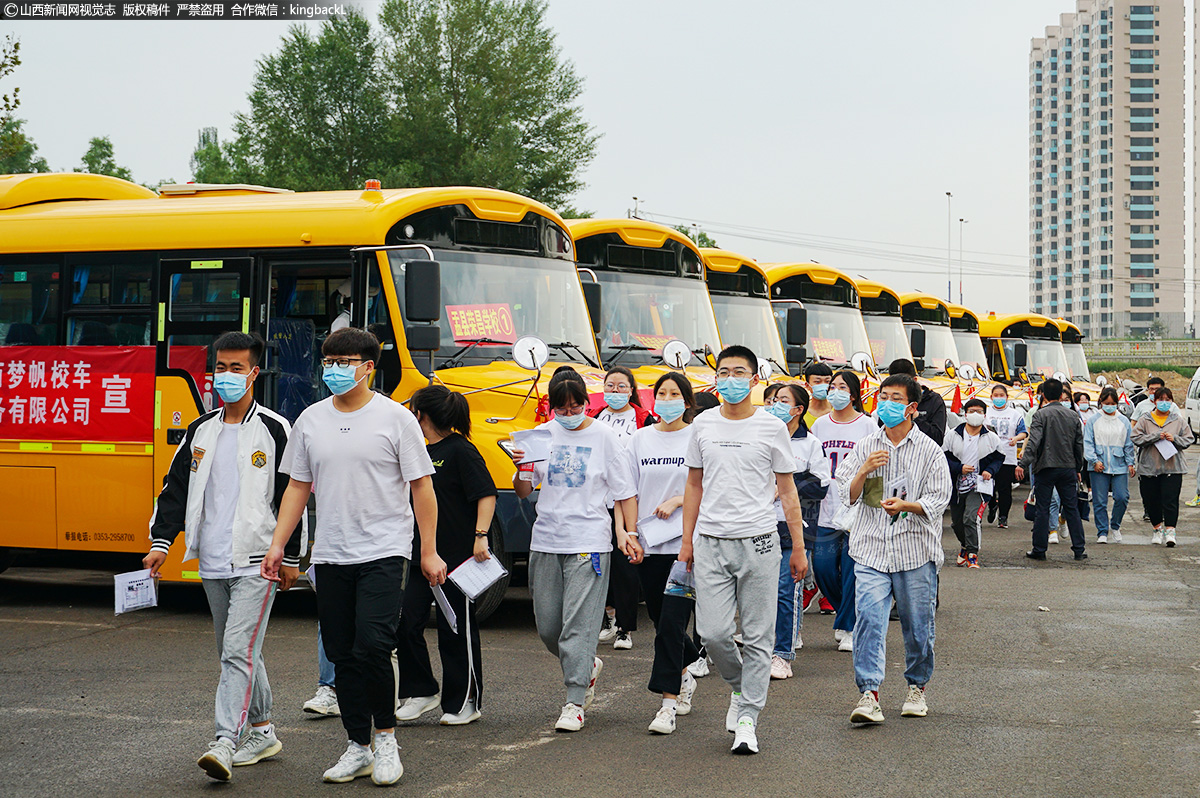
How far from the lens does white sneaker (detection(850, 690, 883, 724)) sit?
22.2ft

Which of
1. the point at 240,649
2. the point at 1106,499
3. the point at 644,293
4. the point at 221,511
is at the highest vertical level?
the point at 644,293

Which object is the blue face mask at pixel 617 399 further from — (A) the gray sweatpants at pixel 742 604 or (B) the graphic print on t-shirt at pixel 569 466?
(A) the gray sweatpants at pixel 742 604

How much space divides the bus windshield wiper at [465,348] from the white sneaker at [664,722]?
3.85 metres

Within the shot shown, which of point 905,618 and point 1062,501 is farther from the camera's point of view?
point 1062,501

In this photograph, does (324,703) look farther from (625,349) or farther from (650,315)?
(650,315)

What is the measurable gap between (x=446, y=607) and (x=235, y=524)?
124 centimetres

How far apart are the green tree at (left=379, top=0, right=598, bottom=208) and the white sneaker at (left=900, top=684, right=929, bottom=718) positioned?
139 ft

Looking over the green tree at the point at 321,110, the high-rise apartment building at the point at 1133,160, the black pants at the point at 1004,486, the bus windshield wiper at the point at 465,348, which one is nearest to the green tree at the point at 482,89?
the green tree at the point at 321,110

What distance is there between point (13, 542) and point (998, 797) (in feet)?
28.3

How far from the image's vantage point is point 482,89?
48.9 m

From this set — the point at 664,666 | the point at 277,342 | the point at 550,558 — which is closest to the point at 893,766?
the point at 664,666

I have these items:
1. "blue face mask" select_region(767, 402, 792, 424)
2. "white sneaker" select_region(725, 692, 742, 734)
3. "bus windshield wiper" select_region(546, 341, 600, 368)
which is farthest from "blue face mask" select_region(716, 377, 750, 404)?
"bus windshield wiper" select_region(546, 341, 600, 368)

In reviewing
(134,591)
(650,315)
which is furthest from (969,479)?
(134,591)

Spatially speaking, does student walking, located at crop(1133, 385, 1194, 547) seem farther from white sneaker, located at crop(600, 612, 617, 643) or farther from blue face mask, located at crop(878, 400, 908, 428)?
blue face mask, located at crop(878, 400, 908, 428)
